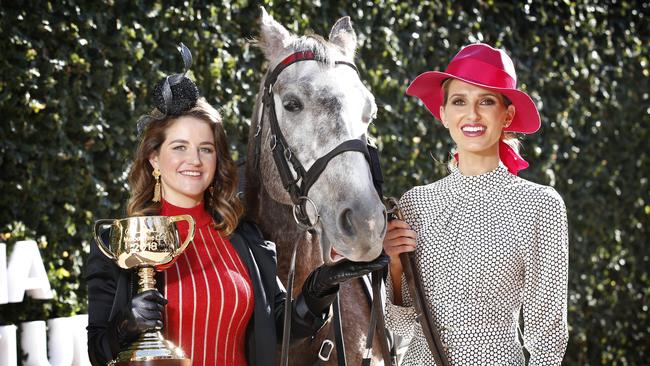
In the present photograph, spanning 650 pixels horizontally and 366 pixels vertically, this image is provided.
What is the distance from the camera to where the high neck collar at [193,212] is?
2758 mm

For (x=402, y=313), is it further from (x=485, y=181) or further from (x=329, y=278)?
(x=485, y=181)

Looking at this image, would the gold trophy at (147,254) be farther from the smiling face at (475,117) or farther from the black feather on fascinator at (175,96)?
the smiling face at (475,117)

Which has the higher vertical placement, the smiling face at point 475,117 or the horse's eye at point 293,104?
the horse's eye at point 293,104

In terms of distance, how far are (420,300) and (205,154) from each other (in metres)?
0.78

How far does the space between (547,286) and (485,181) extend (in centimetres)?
38

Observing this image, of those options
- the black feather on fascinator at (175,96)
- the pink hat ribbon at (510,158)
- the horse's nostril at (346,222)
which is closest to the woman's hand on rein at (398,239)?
the horse's nostril at (346,222)

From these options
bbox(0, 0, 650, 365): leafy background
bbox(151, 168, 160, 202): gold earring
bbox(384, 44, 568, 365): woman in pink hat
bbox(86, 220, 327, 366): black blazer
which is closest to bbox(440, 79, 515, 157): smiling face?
bbox(384, 44, 568, 365): woman in pink hat

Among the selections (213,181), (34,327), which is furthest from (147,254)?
(34,327)

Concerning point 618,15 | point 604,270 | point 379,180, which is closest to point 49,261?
point 379,180

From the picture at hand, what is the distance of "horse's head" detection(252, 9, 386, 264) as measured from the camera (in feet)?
8.44

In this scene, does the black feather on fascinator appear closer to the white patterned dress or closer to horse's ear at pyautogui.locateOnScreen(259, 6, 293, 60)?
horse's ear at pyautogui.locateOnScreen(259, 6, 293, 60)

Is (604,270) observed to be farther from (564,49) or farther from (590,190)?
(564,49)

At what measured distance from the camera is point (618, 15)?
7.38 m

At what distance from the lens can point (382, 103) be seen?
5738 mm
